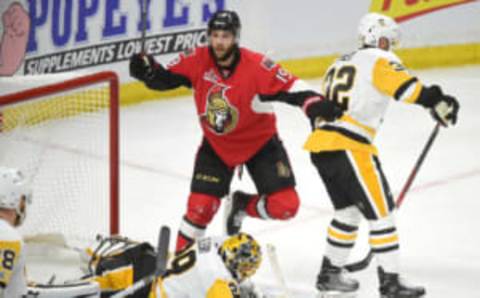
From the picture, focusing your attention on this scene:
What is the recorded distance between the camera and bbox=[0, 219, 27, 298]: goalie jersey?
12.4 feet

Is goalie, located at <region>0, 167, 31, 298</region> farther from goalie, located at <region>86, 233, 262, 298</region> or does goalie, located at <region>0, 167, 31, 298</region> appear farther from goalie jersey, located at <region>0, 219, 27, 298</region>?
goalie, located at <region>86, 233, 262, 298</region>

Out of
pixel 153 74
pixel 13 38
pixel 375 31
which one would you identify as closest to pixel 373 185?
pixel 375 31

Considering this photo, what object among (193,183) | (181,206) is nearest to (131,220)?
(181,206)

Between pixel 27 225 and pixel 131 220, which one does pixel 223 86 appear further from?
A: pixel 131 220

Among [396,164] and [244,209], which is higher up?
[244,209]

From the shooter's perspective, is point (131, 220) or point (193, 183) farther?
point (131, 220)

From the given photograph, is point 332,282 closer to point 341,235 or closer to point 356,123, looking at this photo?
point 341,235

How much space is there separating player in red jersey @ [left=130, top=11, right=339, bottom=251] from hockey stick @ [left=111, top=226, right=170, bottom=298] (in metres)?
0.72

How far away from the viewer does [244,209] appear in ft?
17.7

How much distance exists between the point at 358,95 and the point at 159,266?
1177 mm

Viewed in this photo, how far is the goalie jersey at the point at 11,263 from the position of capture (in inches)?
148

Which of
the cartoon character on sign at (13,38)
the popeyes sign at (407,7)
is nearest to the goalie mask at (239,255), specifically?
the cartoon character on sign at (13,38)

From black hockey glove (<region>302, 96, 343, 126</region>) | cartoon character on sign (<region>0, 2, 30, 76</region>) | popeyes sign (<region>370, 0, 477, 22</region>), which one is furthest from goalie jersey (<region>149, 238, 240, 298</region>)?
popeyes sign (<region>370, 0, 477, 22</region>)

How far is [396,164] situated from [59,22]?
2680 millimetres
